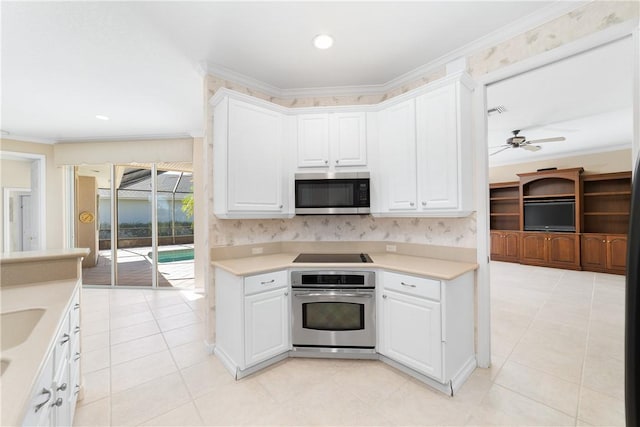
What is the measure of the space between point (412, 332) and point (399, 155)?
154cm

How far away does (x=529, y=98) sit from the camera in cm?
337

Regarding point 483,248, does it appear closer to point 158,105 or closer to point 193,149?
point 158,105

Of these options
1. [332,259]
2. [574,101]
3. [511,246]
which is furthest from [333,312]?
[511,246]

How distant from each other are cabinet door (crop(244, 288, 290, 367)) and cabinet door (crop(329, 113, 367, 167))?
1.41 meters

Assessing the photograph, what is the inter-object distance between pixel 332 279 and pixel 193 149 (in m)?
3.77

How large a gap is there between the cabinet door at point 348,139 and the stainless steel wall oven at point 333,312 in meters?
1.13

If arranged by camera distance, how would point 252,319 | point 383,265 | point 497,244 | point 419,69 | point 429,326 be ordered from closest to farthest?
point 429,326, point 252,319, point 383,265, point 419,69, point 497,244

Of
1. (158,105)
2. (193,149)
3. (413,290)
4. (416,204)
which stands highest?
(158,105)

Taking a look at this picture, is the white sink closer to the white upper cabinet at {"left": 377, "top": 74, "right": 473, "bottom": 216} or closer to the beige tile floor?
the beige tile floor

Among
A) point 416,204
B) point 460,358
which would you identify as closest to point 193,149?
point 416,204

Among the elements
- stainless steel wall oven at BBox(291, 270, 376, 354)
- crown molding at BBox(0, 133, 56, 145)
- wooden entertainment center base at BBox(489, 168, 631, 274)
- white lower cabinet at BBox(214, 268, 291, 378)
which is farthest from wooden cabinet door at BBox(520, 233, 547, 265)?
crown molding at BBox(0, 133, 56, 145)

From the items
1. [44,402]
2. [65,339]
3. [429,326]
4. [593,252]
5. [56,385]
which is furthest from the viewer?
[593,252]

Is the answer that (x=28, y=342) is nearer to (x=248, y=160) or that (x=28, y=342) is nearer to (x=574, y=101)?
(x=248, y=160)

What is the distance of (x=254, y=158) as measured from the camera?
246 cm
